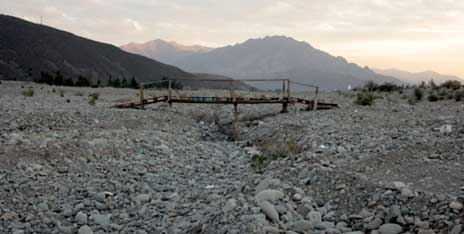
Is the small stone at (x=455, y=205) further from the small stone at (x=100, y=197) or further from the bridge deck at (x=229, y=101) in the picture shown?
A: the bridge deck at (x=229, y=101)

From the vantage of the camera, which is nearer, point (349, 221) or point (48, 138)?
point (349, 221)

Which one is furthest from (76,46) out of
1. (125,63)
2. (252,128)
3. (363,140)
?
(363,140)

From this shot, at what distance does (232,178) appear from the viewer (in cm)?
1212

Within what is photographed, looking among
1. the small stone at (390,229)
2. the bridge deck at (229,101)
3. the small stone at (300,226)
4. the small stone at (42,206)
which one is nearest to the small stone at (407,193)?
the small stone at (390,229)

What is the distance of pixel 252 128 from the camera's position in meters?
20.0

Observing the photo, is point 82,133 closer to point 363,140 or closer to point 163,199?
point 163,199

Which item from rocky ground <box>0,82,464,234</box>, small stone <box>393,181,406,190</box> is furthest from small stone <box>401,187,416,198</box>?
small stone <box>393,181,406,190</box>

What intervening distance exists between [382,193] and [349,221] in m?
0.78

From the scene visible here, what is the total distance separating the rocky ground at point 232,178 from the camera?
26.7 feet


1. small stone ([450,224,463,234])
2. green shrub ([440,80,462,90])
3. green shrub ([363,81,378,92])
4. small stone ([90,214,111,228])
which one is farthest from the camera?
green shrub ([363,81,378,92])

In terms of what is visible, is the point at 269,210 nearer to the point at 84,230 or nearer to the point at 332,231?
the point at 332,231

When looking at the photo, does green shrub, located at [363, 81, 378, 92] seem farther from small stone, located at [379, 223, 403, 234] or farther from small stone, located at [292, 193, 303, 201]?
small stone, located at [379, 223, 403, 234]

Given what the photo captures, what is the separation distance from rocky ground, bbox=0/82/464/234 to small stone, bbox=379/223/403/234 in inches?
0.5

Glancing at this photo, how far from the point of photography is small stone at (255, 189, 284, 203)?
8.91 m
